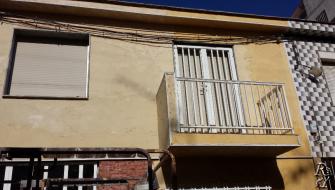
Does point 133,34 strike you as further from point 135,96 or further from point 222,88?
A: point 222,88

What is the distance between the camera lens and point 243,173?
757 cm

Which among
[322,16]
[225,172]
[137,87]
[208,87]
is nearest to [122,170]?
[137,87]

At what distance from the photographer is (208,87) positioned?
8.26m

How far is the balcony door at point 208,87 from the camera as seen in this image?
25.9ft

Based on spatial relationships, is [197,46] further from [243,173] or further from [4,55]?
[4,55]

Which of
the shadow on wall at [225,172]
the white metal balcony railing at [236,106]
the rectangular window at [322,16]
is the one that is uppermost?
A: the rectangular window at [322,16]

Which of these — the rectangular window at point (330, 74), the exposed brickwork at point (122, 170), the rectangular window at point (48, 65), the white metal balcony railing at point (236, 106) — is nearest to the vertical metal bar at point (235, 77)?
the white metal balcony railing at point (236, 106)

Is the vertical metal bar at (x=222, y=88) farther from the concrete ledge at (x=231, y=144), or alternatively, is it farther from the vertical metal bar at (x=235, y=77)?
the concrete ledge at (x=231, y=144)

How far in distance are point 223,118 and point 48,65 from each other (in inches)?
165

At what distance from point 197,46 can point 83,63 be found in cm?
291

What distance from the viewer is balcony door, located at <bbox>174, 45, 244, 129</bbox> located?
25.9 ft

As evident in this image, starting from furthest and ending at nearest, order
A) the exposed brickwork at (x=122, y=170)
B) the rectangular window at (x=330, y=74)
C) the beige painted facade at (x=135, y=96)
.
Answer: the rectangular window at (x=330, y=74), the beige painted facade at (x=135, y=96), the exposed brickwork at (x=122, y=170)

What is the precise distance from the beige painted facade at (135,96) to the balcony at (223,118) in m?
0.06

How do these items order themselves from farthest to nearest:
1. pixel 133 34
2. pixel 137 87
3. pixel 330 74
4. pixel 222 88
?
pixel 330 74 → pixel 133 34 → pixel 222 88 → pixel 137 87
